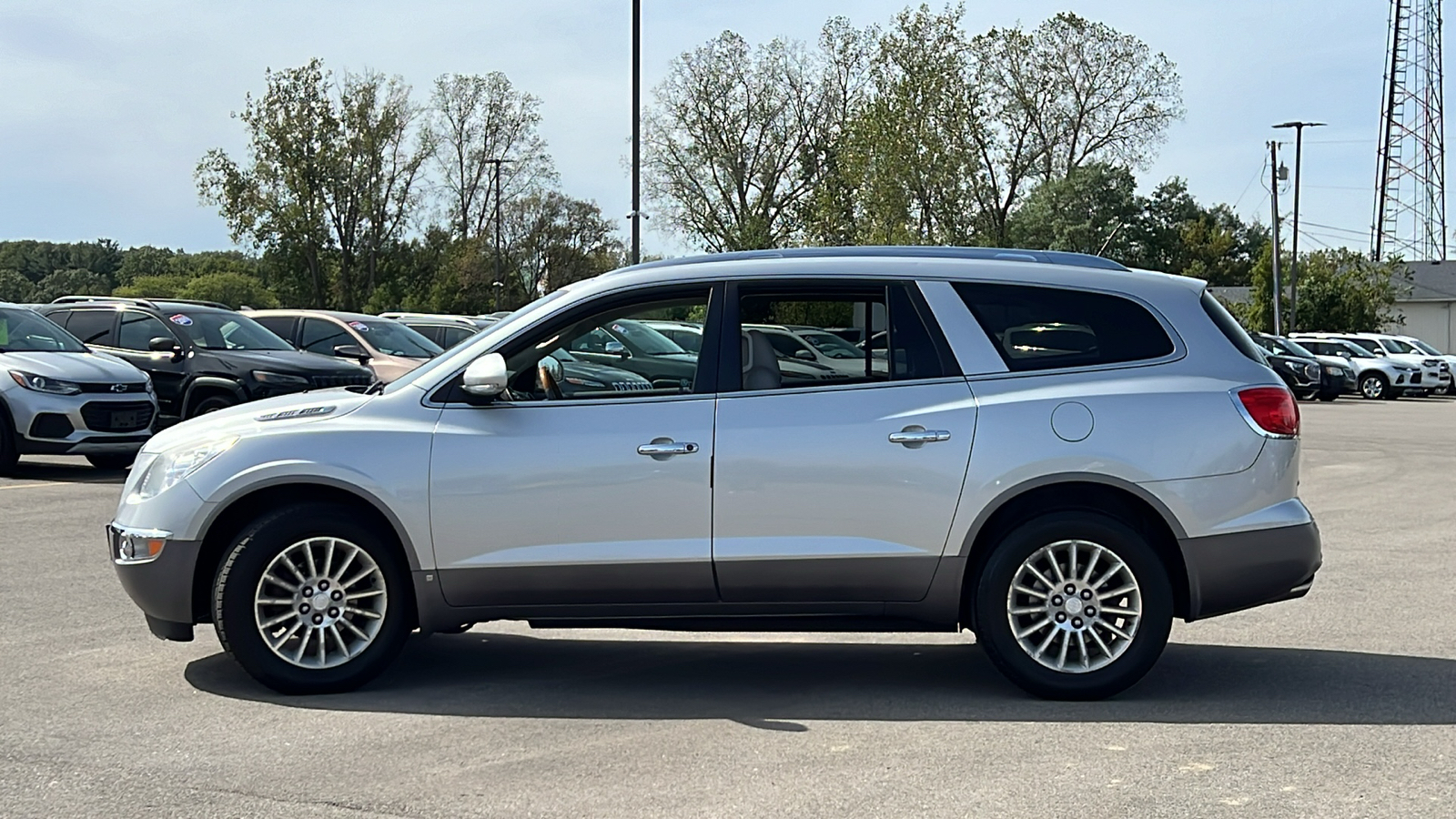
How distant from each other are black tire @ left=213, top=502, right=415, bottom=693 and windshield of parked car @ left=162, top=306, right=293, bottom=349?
454 inches

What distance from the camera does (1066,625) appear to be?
19.7ft

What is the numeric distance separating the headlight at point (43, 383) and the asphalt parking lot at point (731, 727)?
6.95 metres

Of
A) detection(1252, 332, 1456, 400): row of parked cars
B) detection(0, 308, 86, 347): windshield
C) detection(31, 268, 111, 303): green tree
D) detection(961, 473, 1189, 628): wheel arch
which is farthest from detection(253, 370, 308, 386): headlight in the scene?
A: detection(31, 268, 111, 303): green tree

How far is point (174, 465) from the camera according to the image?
625cm

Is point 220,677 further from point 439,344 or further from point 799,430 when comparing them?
point 439,344

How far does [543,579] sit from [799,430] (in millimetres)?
1181

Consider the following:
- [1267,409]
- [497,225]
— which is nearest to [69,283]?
[497,225]

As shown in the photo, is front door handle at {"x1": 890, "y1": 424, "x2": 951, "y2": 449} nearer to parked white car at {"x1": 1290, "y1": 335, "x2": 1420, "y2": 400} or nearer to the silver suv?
the silver suv

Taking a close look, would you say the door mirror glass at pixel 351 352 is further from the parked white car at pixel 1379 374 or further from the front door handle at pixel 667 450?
the parked white car at pixel 1379 374

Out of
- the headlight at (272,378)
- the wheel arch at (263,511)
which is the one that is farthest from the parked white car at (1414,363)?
the wheel arch at (263,511)

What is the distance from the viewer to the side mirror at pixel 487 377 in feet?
19.6

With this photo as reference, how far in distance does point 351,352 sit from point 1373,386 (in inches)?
1228

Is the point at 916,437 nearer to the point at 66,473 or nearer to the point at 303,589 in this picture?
the point at 303,589

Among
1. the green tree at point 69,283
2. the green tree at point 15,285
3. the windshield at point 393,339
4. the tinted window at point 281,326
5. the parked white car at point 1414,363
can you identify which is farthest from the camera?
the green tree at point 69,283
